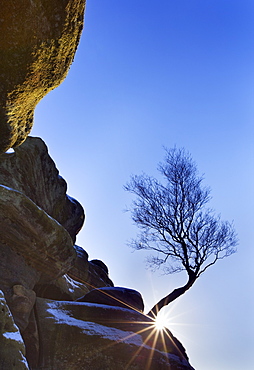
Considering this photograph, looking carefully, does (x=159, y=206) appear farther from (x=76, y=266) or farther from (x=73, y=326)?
(x=73, y=326)

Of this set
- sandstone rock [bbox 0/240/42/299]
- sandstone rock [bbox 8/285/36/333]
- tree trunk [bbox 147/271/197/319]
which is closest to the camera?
sandstone rock [bbox 8/285/36/333]

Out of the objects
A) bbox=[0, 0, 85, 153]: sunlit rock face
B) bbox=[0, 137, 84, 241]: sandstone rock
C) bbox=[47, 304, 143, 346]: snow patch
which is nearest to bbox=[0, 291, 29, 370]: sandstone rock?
bbox=[0, 0, 85, 153]: sunlit rock face

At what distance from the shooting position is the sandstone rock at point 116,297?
956 cm

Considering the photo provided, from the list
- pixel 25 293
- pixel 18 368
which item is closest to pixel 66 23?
pixel 18 368

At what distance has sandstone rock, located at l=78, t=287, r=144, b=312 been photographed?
9562 millimetres

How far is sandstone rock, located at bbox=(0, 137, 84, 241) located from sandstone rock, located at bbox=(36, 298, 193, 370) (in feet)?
13.5

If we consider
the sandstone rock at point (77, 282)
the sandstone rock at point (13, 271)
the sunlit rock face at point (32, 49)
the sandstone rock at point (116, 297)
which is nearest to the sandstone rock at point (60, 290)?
the sandstone rock at point (77, 282)

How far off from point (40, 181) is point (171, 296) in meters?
7.46

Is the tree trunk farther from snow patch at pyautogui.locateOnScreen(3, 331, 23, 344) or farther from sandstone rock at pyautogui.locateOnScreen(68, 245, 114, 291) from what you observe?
snow patch at pyautogui.locateOnScreen(3, 331, 23, 344)

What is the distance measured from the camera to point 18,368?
119 inches

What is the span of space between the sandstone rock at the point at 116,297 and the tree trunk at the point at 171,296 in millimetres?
1929

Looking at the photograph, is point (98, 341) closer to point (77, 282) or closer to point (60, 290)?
point (60, 290)

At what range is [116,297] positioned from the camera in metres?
9.97

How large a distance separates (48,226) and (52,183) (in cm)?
398
